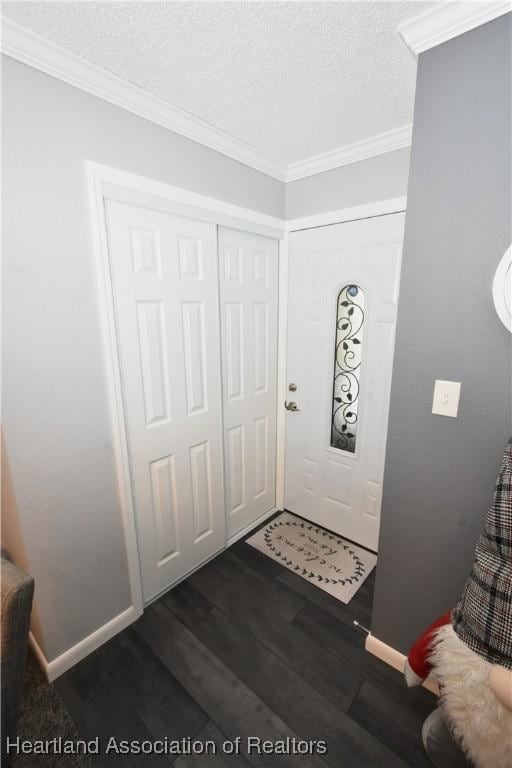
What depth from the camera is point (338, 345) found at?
2109 millimetres

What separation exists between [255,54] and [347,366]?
1506 millimetres

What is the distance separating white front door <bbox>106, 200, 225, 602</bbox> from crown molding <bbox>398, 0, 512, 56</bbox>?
1.04 m

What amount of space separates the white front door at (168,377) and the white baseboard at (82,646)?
0.14m

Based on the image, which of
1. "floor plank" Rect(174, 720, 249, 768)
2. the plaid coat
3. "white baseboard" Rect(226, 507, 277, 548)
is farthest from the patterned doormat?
the plaid coat

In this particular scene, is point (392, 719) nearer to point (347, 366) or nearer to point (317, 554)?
point (317, 554)

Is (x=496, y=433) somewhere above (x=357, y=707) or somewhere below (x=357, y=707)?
above

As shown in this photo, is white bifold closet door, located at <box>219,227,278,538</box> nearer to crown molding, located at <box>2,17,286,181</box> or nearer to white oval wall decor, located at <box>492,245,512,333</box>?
crown molding, located at <box>2,17,286,181</box>

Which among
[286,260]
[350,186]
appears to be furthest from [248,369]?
Result: [350,186]

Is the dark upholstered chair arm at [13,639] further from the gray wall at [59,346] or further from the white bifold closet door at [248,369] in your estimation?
the white bifold closet door at [248,369]

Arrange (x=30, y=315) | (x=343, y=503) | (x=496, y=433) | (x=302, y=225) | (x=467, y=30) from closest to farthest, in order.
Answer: (x=467, y=30), (x=496, y=433), (x=30, y=315), (x=302, y=225), (x=343, y=503)

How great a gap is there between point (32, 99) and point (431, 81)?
4.30 ft

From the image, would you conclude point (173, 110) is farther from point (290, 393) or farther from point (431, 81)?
point (290, 393)

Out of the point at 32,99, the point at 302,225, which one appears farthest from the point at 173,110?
the point at 302,225

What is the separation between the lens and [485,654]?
31.1 inches
